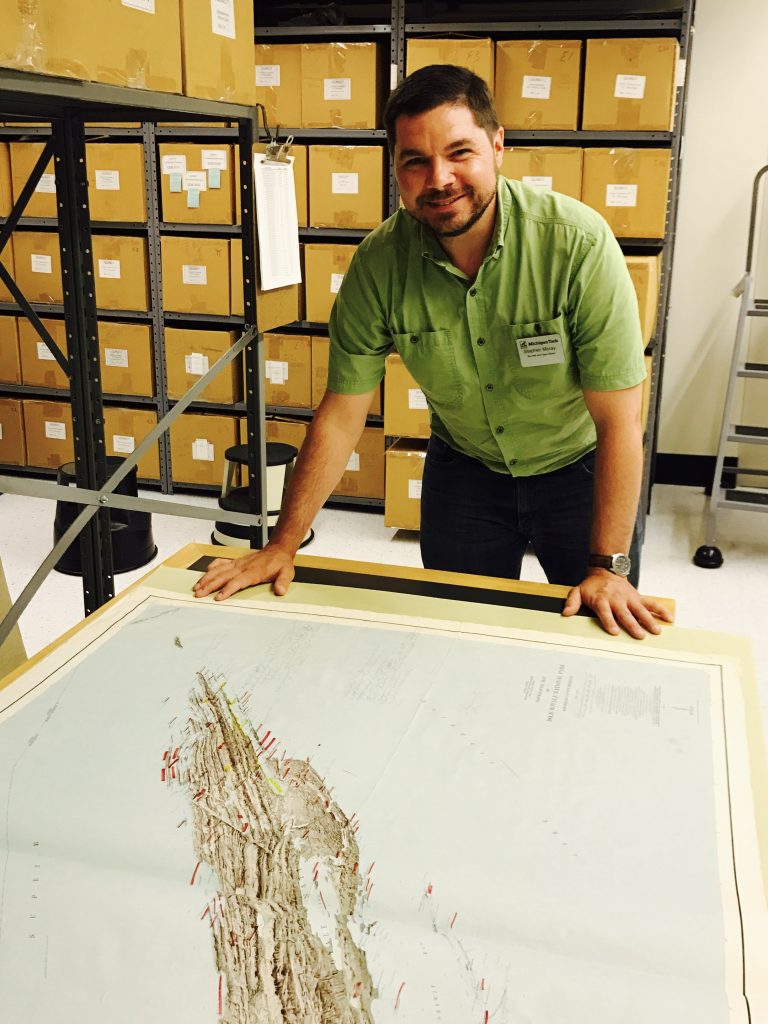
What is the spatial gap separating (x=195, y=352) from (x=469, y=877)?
3.64 m

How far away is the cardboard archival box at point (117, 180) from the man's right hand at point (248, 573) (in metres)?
3.13

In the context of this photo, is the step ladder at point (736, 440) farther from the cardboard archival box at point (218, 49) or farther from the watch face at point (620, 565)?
the cardboard archival box at point (218, 49)

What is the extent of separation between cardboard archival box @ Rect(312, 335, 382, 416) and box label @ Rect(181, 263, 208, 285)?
552 millimetres

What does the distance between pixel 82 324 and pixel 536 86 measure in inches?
88.5

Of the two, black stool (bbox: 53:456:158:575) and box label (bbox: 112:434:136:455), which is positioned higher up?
box label (bbox: 112:434:136:455)

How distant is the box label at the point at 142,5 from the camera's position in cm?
135

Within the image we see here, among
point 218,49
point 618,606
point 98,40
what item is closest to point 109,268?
point 218,49

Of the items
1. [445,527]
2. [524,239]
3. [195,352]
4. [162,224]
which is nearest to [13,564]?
[195,352]

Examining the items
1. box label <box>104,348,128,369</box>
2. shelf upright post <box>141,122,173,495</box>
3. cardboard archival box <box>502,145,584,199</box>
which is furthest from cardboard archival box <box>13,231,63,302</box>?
cardboard archival box <box>502,145,584,199</box>

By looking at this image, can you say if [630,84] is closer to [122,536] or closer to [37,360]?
[122,536]

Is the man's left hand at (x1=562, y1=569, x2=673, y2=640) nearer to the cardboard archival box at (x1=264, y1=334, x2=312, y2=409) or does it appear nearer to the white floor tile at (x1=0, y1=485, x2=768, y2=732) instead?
the white floor tile at (x1=0, y1=485, x2=768, y2=732)

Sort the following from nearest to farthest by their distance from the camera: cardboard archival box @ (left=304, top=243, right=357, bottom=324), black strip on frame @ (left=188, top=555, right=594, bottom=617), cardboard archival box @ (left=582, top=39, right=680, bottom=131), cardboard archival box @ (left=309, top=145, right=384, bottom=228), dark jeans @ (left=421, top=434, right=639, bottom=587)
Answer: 1. black strip on frame @ (left=188, top=555, right=594, bottom=617)
2. dark jeans @ (left=421, top=434, right=639, bottom=587)
3. cardboard archival box @ (left=582, top=39, right=680, bottom=131)
4. cardboard archival box @ (left=309, top=145, right=384, bottom=228)
5. cardboard archival box @ (left=304, top=243, right=357, bottom=324)

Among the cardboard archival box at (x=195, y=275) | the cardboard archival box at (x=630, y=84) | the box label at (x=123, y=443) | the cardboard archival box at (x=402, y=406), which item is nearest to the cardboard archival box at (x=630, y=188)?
the cardboard archival box at (x=630, y=84)

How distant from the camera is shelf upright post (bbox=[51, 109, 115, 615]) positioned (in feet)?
5.89
